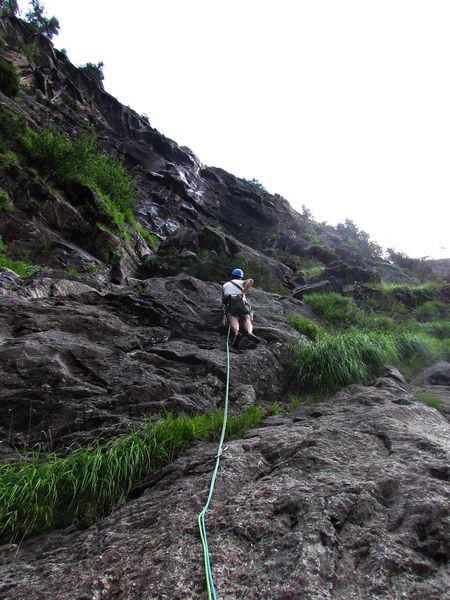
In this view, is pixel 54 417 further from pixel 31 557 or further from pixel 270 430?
pixel 270 430

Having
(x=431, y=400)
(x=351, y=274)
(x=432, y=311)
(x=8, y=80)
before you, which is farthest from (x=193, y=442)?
(x=8, y=80)

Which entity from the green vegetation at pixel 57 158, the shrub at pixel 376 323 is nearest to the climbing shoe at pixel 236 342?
the shrub at pixel 376 323

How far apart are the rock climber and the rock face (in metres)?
3.61

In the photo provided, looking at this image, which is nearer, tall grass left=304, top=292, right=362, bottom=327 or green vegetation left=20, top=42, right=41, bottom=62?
tall grass left=304, top=292, right=362, bottom=327

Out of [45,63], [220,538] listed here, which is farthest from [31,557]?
[45,63]

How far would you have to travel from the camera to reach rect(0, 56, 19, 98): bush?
18.8m

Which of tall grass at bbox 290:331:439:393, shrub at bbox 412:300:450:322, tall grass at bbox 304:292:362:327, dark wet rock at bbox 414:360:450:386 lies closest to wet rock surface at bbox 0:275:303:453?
tall grass at bbox 290:331:439:393

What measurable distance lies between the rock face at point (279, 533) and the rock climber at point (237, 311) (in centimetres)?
361

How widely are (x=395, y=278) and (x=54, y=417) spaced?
79.7 feet

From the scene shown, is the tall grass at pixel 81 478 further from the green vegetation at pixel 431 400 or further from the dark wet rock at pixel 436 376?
the dark wet rock at pixel 436 376

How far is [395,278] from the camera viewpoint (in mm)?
24594

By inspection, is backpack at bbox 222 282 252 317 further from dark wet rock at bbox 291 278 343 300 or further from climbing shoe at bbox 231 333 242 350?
dark wet rock at bbox 291 278 343 300

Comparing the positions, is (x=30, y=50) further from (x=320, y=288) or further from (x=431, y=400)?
(x=431, y=400)

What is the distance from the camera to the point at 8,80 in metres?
19.2
